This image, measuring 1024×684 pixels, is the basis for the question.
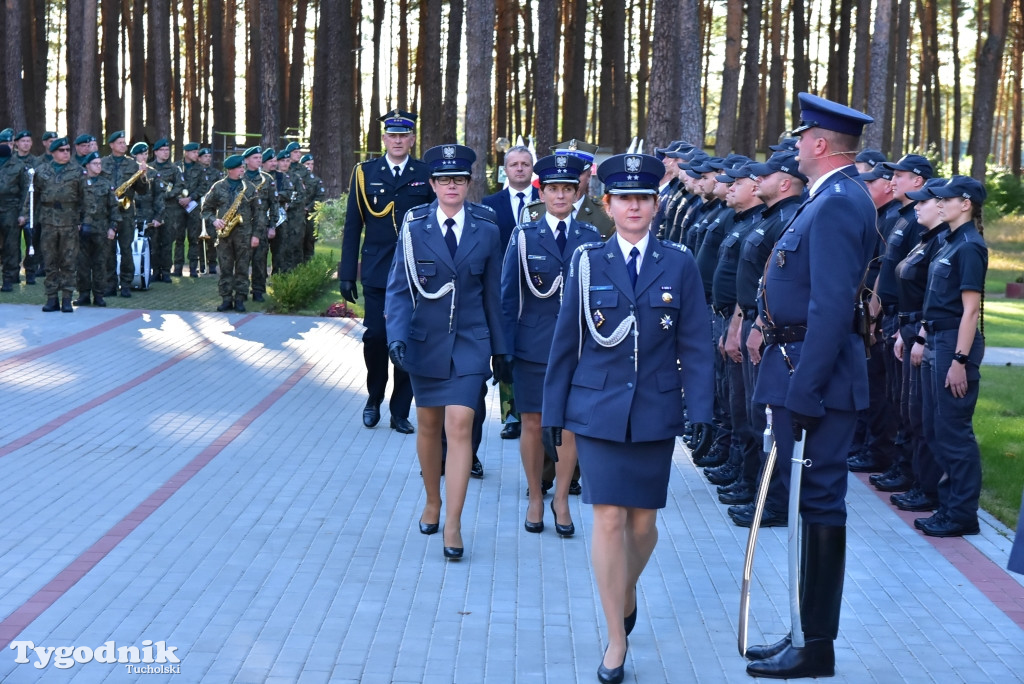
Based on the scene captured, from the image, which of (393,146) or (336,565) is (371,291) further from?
(336,565)

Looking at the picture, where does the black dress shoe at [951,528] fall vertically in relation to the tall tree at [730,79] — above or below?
below

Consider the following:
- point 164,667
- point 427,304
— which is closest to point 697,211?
point 427,304

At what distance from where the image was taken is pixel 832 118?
5246mm

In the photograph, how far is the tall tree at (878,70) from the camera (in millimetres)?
28297

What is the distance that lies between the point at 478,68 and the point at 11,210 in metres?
8.36

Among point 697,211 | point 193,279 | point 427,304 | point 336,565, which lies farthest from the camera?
point 193,279

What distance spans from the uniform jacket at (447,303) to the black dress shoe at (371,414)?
349 cm

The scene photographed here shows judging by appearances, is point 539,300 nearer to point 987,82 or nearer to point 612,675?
point 612,675

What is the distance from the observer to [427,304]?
716cm

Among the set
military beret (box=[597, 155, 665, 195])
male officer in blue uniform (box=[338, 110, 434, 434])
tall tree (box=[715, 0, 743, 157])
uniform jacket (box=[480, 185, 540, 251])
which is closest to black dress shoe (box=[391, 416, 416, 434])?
male officer in blue uniform (box=[338, 110, 434, 434])

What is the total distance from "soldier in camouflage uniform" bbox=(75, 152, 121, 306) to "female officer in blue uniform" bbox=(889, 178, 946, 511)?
12.0 meters

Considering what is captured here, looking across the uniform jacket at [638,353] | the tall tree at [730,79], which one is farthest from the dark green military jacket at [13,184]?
the tall tree at [730,79]

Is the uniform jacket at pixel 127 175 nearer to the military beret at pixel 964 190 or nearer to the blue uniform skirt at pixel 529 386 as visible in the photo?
the blue uniform skirt at pixel 529 386

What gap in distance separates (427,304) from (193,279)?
15.8 m
